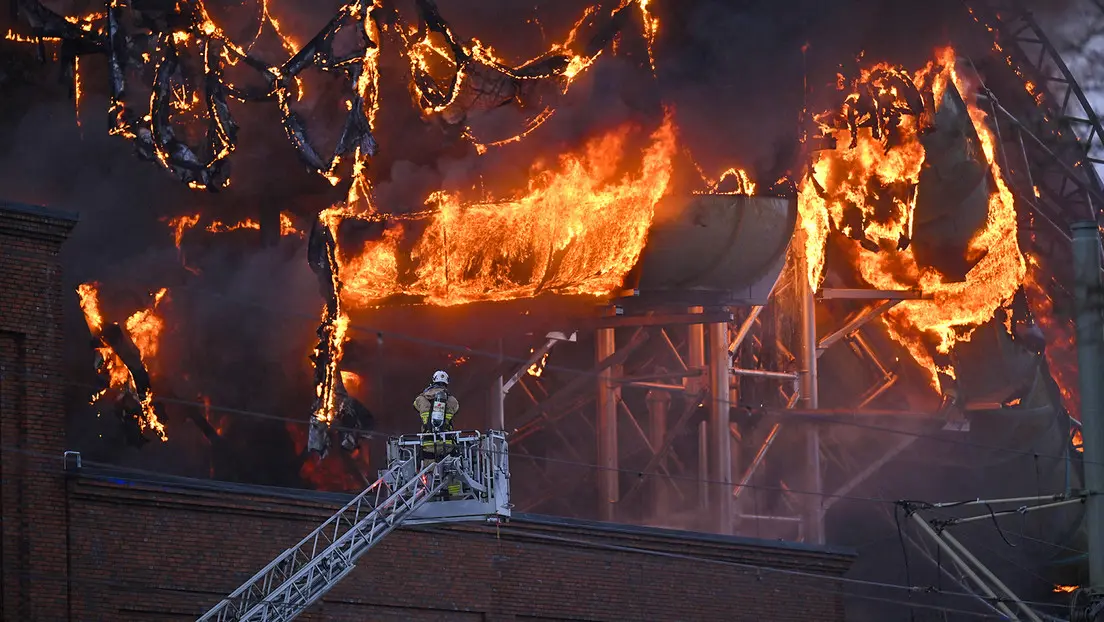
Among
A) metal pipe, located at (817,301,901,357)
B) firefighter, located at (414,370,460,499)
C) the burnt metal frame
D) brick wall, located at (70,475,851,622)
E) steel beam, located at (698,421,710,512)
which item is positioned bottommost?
brick wall, located at (70,475,851,622)

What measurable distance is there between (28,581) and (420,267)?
1107cm

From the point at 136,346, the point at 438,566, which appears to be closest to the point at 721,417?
the point at 136,346

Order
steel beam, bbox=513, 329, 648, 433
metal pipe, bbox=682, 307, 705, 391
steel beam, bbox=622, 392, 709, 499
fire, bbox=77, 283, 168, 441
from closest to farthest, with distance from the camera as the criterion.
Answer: fire, bbox=77, 283, 168, 441 → steel beam, bbox=513, 329, 648, 433 → steel beam, bbox=622, 392, 709, 499 → metal pipe, bbox=682, 307, 705, 391

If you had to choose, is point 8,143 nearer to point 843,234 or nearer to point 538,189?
point 538,189

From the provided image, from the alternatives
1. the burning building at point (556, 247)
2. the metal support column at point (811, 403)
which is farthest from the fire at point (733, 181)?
the metal support column at point (811, 403)

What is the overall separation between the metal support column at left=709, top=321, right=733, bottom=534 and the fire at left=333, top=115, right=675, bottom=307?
314 cm

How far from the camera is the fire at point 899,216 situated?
37.1m

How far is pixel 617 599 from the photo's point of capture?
27578mm

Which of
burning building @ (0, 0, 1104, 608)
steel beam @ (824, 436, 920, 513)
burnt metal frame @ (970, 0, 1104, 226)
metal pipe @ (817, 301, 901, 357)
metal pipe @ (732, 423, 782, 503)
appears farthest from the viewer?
burnt metal frame @ (970, 0, 1104, 226)

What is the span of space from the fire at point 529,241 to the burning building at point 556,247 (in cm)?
4

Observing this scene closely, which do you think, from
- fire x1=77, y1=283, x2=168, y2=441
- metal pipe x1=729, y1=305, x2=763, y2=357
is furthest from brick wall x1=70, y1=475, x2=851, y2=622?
metal pipe x1=729, y1=305, x2=763, y2=357

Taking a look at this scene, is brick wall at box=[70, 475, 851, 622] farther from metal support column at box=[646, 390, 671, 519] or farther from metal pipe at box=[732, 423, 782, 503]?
metal support column at box=[646, 390, 671, 519]

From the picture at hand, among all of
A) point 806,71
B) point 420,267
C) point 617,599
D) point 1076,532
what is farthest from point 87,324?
point 1076,532

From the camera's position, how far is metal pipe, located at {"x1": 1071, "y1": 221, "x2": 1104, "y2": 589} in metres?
21.5
